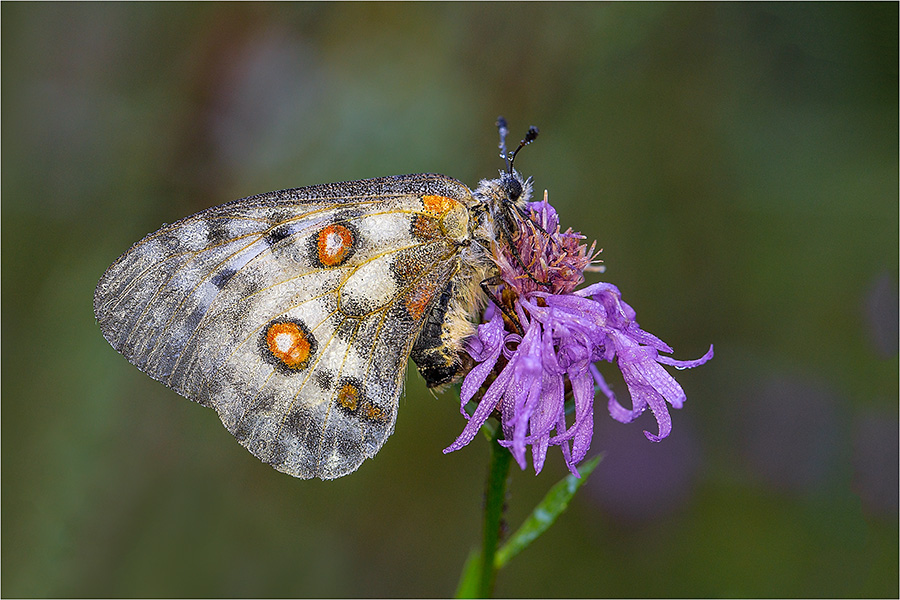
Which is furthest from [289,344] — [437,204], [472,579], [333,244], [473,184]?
[473,184]

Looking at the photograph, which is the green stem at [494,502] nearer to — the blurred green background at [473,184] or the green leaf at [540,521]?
the green leaf at [540,521]

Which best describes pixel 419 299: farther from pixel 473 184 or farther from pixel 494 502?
pixel 473 184

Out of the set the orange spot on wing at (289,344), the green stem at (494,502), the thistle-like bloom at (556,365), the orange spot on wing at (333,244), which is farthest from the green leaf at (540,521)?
the orange spot on wing at (333,244)

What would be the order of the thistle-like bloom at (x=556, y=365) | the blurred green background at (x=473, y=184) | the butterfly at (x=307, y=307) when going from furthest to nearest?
the blurred green background at (x=473, y=184) → the butterfly at (x=307, y=307) → the thistle-like bloom at (x=556, y=365)

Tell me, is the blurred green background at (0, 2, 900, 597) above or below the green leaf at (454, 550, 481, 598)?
above

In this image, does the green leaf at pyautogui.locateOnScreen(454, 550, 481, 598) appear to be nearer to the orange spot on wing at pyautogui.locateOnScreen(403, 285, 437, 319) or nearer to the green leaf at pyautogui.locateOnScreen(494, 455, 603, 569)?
the green leaf at pyautogui.locateOnScreen(494, 455, 603, 569)

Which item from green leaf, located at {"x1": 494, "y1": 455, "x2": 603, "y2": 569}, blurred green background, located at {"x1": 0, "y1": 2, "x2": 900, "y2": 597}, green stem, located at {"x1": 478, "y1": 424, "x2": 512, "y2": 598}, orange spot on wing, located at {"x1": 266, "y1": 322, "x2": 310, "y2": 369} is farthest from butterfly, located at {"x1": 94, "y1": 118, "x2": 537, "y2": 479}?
blurred green background, located at {"x1": 0, "y1": 2, "x2": 900, "y2": 597}
